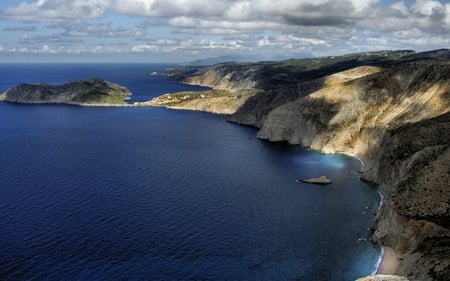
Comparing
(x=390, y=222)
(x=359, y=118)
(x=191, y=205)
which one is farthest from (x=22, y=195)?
(x=359, y=118)

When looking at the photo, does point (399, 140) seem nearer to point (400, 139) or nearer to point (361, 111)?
point (400, 139)

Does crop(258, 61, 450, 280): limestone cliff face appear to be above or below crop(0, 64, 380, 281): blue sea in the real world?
above

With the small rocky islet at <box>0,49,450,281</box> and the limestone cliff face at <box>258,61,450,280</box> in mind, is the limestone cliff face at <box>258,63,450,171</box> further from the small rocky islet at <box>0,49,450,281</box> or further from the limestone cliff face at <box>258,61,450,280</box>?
the small rocky islet at <box>0,49,450,281</box>

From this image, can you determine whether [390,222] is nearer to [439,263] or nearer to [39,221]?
[439,263]

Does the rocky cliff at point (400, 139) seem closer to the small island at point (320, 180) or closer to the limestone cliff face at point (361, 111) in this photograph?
the limestone cliff face at point (361, 111)

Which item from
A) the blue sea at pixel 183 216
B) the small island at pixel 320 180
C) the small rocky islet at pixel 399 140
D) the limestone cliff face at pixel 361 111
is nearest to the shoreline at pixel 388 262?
the small rocky islet at pixel 399 140

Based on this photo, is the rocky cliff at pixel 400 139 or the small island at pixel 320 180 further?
the small island at pixel 320 180

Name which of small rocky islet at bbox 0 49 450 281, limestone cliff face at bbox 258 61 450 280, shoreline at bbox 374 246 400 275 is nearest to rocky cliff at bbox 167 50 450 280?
limestone cliff face at bbox 258 61 450 280

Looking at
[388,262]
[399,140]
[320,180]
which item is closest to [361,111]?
[320,180]
